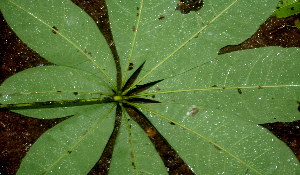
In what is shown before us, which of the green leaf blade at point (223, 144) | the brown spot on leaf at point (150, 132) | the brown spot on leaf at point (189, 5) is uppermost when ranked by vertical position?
the brown spot on leaf at point (189, 5)

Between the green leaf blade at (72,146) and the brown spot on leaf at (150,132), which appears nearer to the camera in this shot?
the green leaf blade at (72,146)

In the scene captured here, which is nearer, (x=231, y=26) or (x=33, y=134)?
(x=231, y=26)

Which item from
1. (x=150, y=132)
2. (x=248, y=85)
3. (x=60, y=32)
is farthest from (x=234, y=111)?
(x=60, y=32)

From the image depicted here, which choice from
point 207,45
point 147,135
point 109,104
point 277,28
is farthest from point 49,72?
point 277,28

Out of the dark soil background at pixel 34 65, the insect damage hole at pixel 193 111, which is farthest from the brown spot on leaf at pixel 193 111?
the dark soil background at pixel 34 65

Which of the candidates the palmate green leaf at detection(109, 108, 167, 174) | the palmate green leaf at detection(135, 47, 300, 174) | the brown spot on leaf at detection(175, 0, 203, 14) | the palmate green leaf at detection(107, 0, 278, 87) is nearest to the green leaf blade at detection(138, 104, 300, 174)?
the palmate green leaf at detection(135, 47, 300, 174)

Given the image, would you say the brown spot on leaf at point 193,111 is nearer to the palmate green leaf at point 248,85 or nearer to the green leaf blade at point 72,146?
the palmate green leaf at point 248,85

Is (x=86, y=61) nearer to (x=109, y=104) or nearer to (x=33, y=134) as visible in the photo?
(x=109, y=104)

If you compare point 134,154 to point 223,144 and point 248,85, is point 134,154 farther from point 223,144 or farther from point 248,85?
point 248,85
